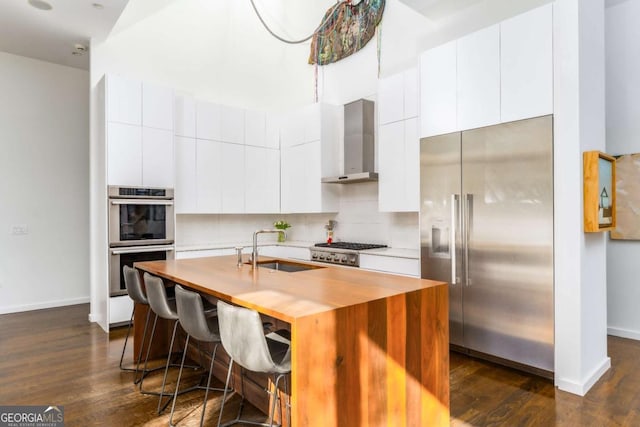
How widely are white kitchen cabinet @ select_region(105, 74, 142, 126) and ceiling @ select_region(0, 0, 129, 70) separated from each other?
569 millimetres

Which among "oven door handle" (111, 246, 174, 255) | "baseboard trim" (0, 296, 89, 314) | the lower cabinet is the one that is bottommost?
"baseboard trim" (0, 296, 89, 314)

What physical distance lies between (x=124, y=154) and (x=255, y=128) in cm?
188

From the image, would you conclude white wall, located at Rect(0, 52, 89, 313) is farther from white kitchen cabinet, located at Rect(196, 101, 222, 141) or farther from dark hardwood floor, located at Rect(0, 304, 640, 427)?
white kitchen cabinet, located at Rect(196, 101, 222, 141)

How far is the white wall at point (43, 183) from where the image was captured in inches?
187

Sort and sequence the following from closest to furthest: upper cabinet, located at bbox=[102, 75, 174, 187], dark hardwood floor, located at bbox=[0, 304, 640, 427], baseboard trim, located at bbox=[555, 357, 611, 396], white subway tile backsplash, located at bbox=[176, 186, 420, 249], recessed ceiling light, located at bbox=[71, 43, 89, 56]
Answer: dark hardwood floor, located at bbox=[0, 304, 640, 427]
baseboard trim, located at bbox=[555, 357, 611, 396]
upper cabinet, located at bbox=[102, 75, 174, 187]
recessed ceiling light, located at bbox=[71, 43, 89, 56]
white subway tile backsplash, located at bbox=[176, 186, 420, 249]

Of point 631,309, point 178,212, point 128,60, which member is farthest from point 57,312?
point 631,309

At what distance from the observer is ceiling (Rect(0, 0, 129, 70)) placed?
11.9 ft

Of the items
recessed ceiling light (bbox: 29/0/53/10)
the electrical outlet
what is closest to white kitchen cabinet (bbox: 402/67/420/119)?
recessed ceiling light (bbox: 29/0/53/10)

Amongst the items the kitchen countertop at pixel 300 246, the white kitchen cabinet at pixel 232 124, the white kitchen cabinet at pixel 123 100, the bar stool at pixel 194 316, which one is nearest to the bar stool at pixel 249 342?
the bar stool at pixel 194 316

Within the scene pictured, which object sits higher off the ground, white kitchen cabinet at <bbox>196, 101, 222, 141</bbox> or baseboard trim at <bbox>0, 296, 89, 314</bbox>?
white kitchen cabinet at <bbox>196, 101, 222, 141</bbox>

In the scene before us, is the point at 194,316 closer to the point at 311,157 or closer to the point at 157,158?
the point at 157,158

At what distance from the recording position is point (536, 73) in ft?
9.39

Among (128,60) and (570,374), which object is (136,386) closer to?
(570,374)

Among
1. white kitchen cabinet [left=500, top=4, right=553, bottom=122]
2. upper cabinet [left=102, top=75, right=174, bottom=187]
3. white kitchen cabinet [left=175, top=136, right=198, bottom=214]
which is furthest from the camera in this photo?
white kitchen cabinet [left=175, top=136, right=198, bottom=214]
